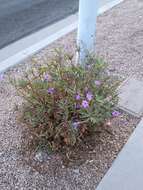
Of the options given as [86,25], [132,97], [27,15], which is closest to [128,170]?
[132,97]

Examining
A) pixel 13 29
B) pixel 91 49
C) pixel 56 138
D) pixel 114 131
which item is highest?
pixel 91 49

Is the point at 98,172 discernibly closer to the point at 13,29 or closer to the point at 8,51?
the point at 8,51

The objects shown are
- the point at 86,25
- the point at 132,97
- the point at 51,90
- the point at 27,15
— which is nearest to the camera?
the point at 51,90

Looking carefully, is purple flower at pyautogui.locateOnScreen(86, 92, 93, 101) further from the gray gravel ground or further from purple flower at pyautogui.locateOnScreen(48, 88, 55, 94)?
the gray gravel ground

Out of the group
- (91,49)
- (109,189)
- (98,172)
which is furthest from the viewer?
(91,49)

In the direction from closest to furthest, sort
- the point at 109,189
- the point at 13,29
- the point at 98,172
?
the point at 109,189 < the point at 98,172 < the point at 13,29

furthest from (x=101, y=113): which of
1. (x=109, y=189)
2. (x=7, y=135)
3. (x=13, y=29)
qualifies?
(x=13, y=29)

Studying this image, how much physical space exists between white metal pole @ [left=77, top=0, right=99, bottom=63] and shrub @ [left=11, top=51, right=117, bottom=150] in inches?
18.9

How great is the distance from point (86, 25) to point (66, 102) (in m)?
1.01

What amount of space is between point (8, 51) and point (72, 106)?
285 cm

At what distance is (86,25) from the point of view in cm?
327

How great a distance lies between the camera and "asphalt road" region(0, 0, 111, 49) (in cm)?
611

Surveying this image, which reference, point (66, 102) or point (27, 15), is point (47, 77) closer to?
point (66, 102)

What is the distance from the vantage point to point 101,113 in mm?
2578
